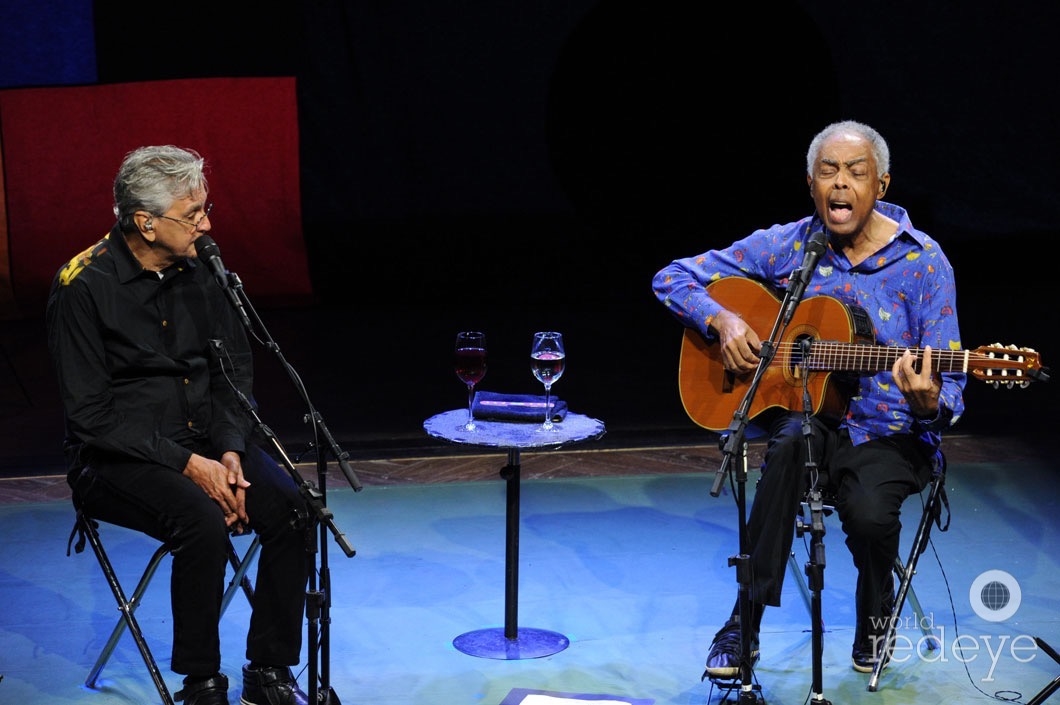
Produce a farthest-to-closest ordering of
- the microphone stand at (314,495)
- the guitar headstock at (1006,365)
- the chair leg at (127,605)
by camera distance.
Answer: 1. the chair leg at (127,605)
2. the guitar headstock at (1006,365)
3. the microphone stand at (314,495)

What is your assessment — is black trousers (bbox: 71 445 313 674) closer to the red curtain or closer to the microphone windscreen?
the microphone windscreen

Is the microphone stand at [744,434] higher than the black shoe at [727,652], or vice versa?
the microphone stand at [744,434]

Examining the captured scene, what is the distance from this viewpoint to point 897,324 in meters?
3.85

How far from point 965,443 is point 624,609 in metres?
2.44

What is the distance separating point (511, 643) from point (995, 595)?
160 cm

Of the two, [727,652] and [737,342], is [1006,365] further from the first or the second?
[727,652]

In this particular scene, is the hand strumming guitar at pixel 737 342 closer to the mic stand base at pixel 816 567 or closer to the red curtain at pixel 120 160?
the mic stand base at pixel 816 567

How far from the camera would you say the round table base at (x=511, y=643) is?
4000 mm

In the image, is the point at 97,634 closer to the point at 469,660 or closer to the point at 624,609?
the point at 469,660

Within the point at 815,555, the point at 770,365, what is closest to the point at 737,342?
the point at 770,365

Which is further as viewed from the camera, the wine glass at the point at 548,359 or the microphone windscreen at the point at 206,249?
the wine glass at the point at 548,359

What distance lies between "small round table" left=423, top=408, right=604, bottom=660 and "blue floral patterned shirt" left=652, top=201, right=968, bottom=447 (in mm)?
515

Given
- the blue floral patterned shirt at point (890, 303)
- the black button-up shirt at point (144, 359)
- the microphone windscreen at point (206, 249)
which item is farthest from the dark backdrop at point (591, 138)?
the microphone windscreen at point (206, 249)

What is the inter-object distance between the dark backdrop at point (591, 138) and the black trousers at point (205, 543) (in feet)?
13.7
